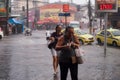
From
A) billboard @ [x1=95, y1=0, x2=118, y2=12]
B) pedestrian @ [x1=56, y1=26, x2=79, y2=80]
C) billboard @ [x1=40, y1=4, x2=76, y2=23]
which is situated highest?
billboard @ [x1=95, y1=0, x2=118, y2=12]

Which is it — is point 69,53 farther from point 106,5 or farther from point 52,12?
point 52,12

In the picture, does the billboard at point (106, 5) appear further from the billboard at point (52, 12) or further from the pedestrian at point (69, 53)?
the billboard at point (52, 12)

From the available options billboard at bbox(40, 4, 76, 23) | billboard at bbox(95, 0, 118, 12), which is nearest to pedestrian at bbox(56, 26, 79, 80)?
billboard at bbox(95, 0, 118, 12)

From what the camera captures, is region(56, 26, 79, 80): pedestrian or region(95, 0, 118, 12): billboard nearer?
region(56, 26, 79, 80): pedestrian

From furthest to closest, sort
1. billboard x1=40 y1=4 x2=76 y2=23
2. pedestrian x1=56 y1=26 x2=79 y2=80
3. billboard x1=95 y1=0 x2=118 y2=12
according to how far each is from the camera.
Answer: billboard x1=40 y1=4 x2=76 y2=23, billboard x1=95 y1=0 x2=118 y2=12, pedestrian x1=56 y1=26 x2=79 y2=80

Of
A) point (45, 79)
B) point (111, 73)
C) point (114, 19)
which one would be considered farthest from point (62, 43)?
point (114, 19)

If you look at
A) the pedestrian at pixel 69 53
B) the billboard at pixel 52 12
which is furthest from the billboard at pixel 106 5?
the billboard at pixel 52 12

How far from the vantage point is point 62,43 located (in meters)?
9.98

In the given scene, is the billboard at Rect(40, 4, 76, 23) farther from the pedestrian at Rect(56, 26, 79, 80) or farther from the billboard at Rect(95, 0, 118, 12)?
the pedestrian at Rect(56, 26, 79, 80)

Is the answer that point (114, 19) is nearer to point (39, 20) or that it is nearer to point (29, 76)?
point (29, 76)

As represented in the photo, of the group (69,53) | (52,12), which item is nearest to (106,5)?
(69,53)

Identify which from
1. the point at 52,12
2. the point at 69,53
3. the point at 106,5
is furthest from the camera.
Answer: the point at 52,12

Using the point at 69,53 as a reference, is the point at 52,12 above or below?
below

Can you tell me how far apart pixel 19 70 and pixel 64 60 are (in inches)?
241
